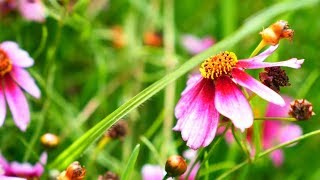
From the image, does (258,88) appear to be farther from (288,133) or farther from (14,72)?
(288,133)

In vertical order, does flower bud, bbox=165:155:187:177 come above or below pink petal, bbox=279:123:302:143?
below

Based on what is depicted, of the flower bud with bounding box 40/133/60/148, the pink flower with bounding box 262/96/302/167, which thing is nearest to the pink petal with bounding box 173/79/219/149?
the flower bud with bounding box 40/133/60/148

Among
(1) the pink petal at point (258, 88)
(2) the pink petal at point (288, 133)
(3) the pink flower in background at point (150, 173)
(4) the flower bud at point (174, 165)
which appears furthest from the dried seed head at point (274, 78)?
(2) the pink petal at point (288, 133)

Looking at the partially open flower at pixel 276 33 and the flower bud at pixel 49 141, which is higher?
the flower bud at pixel 49 141

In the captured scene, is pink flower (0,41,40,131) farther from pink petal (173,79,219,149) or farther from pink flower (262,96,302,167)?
pink flower (262,96,302,167)

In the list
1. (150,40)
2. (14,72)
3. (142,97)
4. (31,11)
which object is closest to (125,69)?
(150,40)

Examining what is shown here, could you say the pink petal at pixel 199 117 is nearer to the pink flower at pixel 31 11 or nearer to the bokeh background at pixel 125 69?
the bokeh background at pixel 125 69
